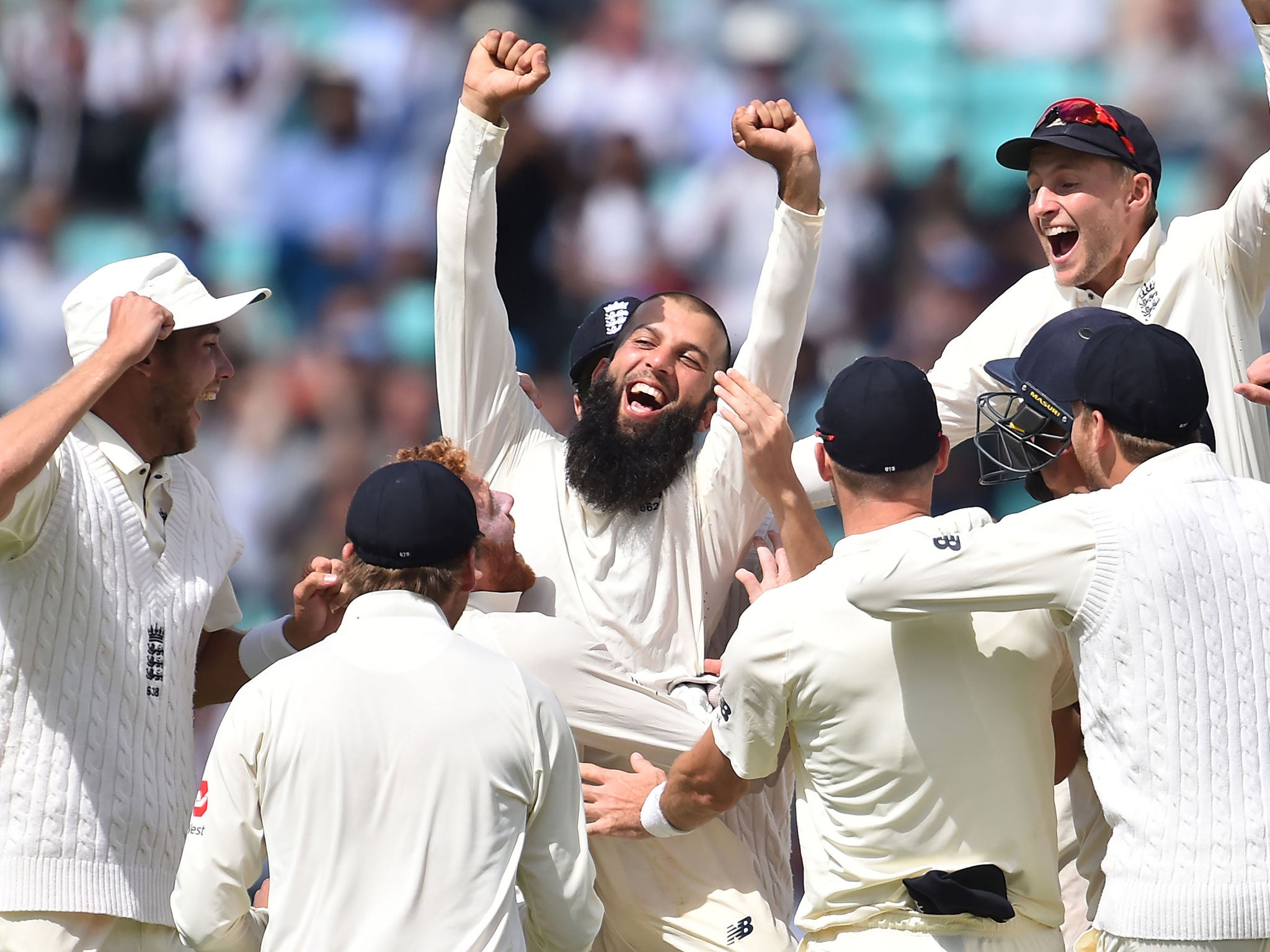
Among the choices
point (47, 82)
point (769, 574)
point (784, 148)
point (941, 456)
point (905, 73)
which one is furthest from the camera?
point (47, 82)

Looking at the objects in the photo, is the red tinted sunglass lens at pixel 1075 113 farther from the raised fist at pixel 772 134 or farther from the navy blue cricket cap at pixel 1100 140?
the raised fist at pixel 772 134

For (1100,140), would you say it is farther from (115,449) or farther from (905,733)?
(115,449)

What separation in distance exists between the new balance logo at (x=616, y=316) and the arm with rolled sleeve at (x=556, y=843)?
1706mm

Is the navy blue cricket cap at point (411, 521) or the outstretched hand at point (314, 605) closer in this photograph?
the navy blue cricket cap at point (411, 521)

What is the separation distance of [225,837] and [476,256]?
1815mm

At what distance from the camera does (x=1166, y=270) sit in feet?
11.8

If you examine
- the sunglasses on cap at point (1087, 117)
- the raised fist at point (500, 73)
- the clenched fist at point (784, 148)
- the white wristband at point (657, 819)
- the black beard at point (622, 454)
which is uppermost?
the raised fist at point (500, 73)

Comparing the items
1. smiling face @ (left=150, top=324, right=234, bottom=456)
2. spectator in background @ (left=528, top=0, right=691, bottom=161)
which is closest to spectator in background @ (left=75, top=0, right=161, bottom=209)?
spectator in background @ (left=528, top=0, right=691, bottom=161)

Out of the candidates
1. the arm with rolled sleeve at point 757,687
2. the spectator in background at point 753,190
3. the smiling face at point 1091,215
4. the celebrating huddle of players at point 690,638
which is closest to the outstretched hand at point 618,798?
the celebrating huddle of players at point 690,638

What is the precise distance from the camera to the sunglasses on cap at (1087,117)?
149 inches

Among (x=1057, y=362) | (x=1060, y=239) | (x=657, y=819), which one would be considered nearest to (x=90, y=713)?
(x=657, y=819)

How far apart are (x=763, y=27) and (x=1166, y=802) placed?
4447 millimetres

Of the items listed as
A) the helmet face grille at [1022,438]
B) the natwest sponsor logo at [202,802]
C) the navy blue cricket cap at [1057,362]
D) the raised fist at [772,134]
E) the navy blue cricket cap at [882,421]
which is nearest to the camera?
the natwest sponsor logo at [202,802]

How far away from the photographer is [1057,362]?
286 cm
